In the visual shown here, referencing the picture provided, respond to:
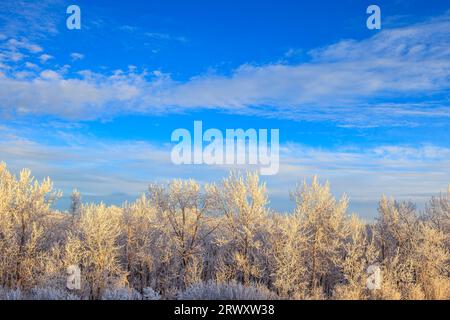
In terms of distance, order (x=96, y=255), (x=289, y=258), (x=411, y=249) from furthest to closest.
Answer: (x=411, y=249), (x=96, y=255), (x=289, y=258)

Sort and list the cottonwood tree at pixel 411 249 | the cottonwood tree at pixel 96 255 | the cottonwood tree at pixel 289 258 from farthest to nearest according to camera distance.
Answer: the cottonwood tree at pixel 96 255
the cottonwood tree at pixel 289 258
the cottonwood tree at pixel 411 249

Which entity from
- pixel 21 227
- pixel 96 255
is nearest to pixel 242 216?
pixel 96 255

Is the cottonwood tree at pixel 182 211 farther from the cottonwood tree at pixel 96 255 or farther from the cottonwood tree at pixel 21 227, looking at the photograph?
the cottonwood tree at pixel 21 227

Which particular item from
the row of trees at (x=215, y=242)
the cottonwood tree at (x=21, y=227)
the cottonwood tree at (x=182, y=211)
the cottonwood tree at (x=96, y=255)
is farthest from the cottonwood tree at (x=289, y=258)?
the cottonwood tree at (x=21, y=227)

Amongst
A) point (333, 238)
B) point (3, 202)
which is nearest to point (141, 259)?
point (3, 202)

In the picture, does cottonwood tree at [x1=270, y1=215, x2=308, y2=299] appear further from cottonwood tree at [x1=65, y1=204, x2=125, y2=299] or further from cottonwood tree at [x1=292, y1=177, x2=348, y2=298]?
cottonwood tree at [x1=65, y1=204, x2=125, y2=299]

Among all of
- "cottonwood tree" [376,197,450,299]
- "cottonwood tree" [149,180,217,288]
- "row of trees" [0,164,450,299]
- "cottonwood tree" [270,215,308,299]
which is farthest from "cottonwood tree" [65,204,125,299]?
"cottonwood tree" [376,197,450,299]

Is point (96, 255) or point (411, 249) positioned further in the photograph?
point (411, 249)

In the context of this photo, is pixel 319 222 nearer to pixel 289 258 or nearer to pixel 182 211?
pixel 289 258

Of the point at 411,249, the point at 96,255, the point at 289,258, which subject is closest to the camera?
the point at 289,258
